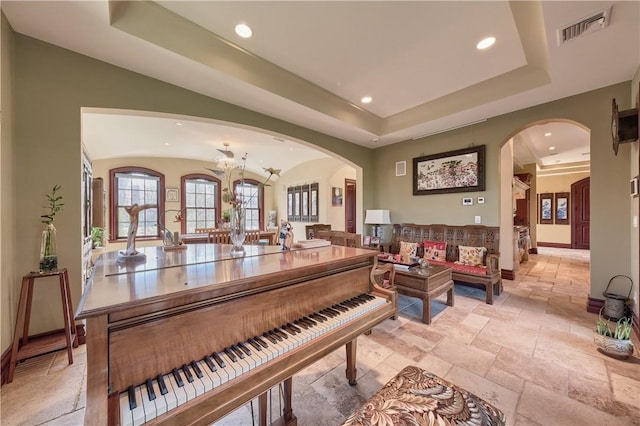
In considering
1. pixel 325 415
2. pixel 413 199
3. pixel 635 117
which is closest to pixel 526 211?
pixel 413 199

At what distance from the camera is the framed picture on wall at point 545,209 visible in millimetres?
8812

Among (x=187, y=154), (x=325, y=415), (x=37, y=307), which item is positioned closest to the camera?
(x=325, y=415)

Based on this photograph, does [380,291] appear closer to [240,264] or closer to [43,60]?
[240,264]

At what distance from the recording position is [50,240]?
6.82 feet

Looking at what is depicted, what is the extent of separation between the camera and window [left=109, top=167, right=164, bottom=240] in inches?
258

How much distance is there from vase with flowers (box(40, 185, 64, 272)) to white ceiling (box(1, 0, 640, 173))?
0.97 meters

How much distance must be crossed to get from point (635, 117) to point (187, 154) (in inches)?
332

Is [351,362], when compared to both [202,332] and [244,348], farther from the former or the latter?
[202,332]

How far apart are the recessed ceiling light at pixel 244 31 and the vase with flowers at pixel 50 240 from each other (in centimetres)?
223

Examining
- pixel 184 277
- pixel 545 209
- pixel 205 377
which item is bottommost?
pixel 205 377

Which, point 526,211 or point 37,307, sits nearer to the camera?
point 37,307

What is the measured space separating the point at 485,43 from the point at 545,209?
9.35 meters

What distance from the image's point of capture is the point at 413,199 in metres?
5.00

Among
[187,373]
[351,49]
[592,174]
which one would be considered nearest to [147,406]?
[187,373]
